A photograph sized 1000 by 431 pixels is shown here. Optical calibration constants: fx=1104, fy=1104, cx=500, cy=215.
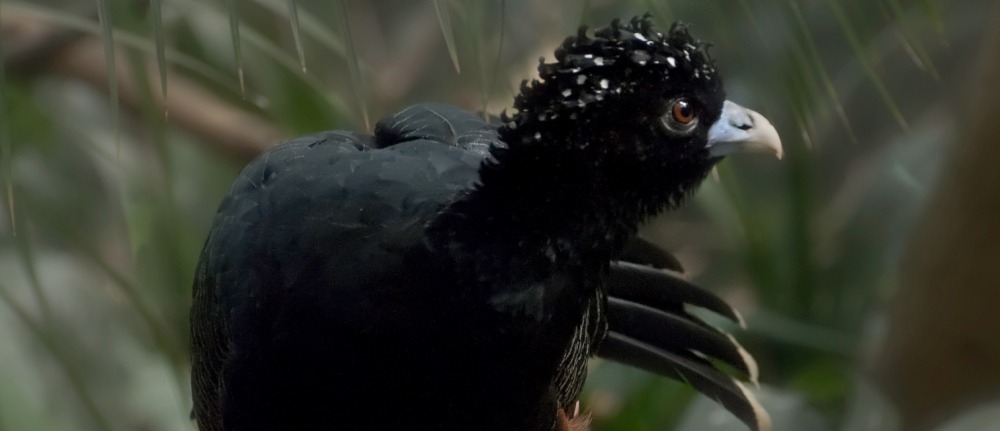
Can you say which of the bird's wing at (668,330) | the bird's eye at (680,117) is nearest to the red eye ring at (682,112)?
the bird's eye at (680,117)

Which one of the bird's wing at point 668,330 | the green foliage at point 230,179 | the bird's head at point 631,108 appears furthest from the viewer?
the green foliage at point 230,179

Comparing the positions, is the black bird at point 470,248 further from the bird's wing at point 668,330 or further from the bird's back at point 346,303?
the bird's wing at point 668,330

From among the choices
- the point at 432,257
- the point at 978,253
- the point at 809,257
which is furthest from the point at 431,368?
the point at 809,257

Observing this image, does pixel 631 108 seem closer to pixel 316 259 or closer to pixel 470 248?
pixel 470 248

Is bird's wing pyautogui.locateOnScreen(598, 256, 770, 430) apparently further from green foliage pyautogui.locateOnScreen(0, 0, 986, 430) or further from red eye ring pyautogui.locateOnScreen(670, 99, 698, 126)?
red eye ring pyautogui.locateOnScreen(670, 99, 698, 126)

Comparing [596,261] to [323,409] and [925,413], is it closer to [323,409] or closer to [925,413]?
[323,409]

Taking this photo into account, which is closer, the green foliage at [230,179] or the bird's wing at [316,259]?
the bird's wing at [316,259]
